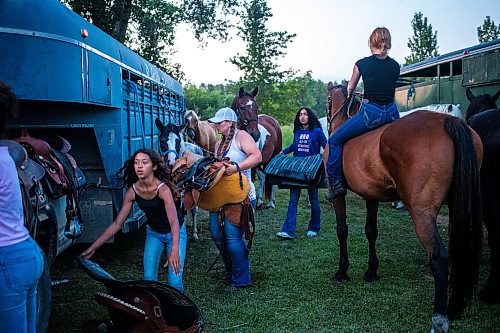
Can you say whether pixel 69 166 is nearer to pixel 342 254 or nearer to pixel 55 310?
pixel 55 310

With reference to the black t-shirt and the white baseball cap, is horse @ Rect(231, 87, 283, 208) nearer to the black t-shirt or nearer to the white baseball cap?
the white baseball cap

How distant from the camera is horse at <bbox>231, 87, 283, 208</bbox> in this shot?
7.40m

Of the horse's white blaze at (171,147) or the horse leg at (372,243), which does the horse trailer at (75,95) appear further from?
the horse leg at (372,243)

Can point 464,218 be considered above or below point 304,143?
below

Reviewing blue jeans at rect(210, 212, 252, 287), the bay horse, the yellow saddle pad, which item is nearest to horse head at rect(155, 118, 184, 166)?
blue jeans at rect(210, 212, 252, 287)

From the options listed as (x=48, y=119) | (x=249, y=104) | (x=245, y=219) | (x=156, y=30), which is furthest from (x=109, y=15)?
(x=245, y=219)

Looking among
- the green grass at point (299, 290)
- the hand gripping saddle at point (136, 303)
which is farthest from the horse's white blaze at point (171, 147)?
the hand gripping saddle at point (136, 303)

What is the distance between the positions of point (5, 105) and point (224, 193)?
2976mm

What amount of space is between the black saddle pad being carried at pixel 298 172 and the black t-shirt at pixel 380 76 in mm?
2299

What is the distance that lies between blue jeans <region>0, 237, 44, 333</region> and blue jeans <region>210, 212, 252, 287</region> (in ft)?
9.72

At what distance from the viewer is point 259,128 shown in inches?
427

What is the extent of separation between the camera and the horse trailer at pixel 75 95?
4477 mm

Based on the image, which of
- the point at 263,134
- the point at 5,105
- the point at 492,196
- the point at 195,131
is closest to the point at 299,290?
the point at 492,196

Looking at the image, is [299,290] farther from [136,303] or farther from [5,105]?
[5,105]
